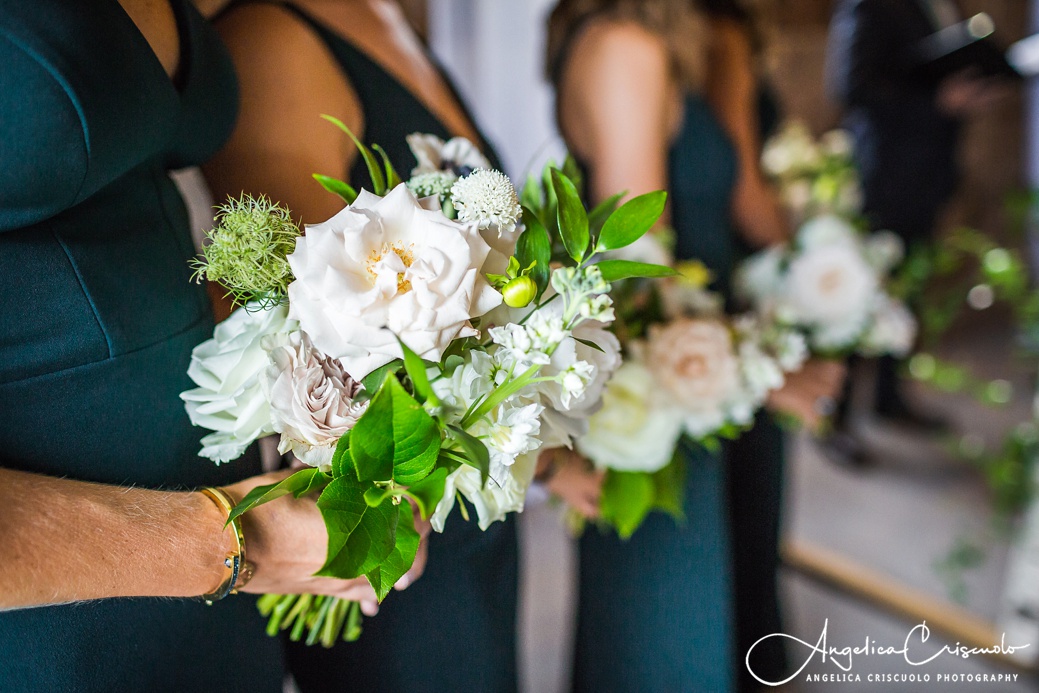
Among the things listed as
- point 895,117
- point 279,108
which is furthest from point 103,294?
point 895,117

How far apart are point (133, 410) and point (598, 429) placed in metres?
0.55

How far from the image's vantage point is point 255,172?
682 mm

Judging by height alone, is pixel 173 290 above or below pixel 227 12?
below

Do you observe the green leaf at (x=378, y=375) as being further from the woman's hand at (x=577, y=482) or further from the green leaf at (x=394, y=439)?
the woman's hand at (x=577, y=482)

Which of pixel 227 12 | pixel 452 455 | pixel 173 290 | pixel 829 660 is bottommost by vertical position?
pixel 829 660

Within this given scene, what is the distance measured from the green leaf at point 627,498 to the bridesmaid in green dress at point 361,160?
0.17 meters

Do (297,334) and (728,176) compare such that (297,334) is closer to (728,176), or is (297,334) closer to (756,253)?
(728,176)

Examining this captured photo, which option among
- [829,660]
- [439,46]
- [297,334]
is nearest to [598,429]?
[297,334]

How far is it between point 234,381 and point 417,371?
184 millimetres

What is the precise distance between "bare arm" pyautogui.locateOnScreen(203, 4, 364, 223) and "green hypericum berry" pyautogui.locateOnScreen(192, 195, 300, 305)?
0.18 meters

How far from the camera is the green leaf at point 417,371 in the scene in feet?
1.43

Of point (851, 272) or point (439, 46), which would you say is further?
point (439, 46)

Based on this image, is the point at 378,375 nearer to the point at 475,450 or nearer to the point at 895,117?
the point at 475,450

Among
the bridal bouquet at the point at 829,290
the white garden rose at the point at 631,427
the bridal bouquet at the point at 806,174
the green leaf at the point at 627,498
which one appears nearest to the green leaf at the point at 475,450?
the white garden rose at the point at 631,427
